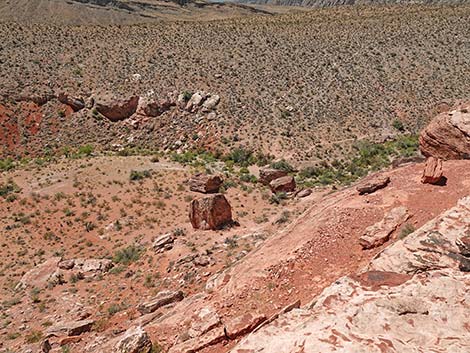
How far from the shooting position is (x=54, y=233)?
2402 cm

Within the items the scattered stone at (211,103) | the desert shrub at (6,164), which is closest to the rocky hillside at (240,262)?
the desert shrub at (6,164)

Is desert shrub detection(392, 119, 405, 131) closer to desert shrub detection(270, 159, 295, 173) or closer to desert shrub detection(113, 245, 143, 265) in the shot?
desert shrub detection(270, 159, 295, 173)

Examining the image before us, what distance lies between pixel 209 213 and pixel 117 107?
91.3 feet

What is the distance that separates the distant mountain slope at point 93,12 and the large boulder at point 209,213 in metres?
82.8

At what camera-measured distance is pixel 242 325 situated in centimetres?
949

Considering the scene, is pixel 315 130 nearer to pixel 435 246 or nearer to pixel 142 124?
pixel 142 124

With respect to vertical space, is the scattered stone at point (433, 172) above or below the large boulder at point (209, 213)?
above

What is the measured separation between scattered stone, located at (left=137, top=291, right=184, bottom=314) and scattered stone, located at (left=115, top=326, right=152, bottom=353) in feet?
11.6

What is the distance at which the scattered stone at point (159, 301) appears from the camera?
14.5m

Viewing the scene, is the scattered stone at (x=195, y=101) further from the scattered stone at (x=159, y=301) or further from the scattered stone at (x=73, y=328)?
the scattered stone at (x=73, y=328)

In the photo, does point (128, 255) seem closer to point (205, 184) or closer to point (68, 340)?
point (68, 340)

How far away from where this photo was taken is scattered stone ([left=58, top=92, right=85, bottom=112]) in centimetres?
4700

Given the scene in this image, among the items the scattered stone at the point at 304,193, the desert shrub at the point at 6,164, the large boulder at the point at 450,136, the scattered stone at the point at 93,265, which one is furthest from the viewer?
the desert shrub at the point at 6,164

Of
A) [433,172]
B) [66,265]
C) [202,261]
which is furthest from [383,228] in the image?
[66,265]
